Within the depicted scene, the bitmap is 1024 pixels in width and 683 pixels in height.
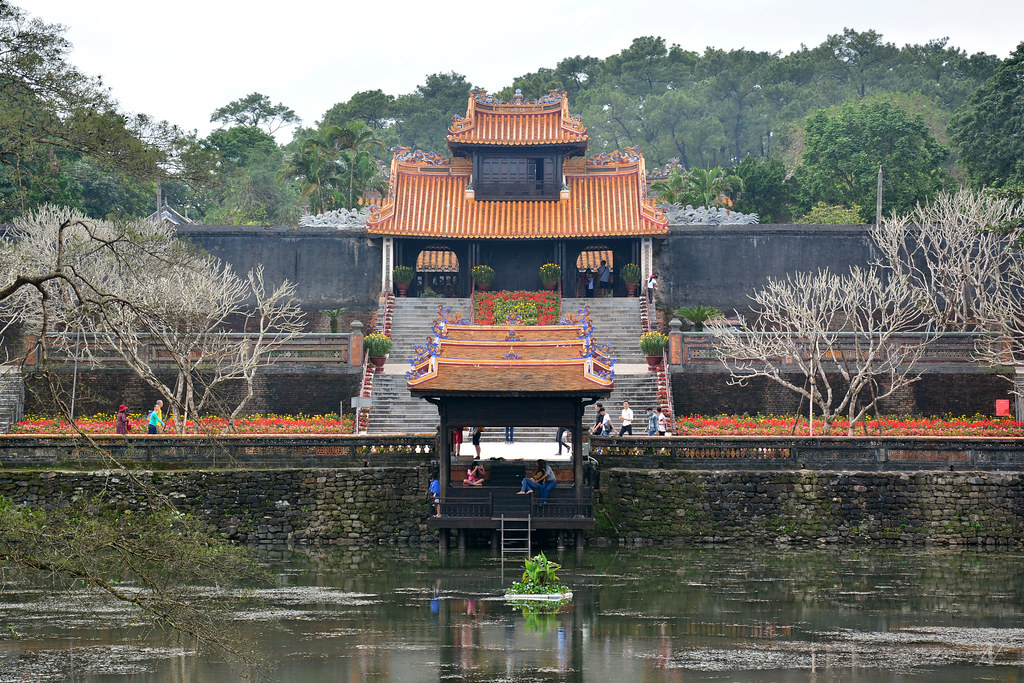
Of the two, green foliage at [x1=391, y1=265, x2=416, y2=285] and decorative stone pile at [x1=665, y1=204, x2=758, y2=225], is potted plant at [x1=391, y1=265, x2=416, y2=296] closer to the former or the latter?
green foliage at [x1=391, y1=265, x2=416, y2=285]

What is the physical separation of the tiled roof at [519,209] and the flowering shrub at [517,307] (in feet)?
7.22

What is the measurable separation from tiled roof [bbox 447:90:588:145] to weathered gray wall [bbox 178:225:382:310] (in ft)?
18.4

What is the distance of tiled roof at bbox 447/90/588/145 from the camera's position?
160 feet

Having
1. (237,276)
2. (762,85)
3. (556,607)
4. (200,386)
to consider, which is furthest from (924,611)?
(762,85)

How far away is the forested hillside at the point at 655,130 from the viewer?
16.9 m

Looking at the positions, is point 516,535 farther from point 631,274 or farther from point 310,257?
point 310,257

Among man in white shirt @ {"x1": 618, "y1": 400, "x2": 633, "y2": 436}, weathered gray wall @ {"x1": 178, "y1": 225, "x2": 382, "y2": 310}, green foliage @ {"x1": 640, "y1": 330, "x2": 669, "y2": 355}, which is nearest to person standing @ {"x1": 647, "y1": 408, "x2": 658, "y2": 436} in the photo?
man in white shirt @ {"x1": 618, "y1": 400, "x2": 633, "y2": 436}

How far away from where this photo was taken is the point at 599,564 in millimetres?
27094

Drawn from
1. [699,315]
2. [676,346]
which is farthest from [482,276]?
[676,346]

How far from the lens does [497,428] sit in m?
Answer: 35.4

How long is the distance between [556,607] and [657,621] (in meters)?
1.89

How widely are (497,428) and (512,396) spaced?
7.66 m

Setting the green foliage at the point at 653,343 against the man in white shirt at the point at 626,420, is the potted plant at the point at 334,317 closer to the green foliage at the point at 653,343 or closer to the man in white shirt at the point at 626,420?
the green foliage at the point at 653,343

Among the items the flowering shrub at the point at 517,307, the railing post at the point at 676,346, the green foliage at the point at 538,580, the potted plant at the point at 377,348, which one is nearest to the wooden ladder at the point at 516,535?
the green foliage at the point at 538,580
